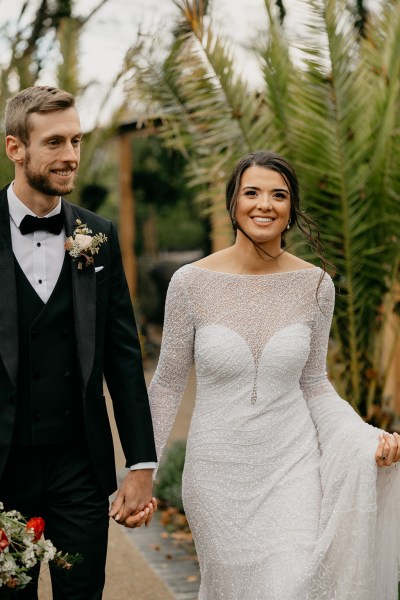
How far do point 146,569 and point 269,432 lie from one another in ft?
7.76

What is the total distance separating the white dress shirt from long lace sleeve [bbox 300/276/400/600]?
3.67 ft

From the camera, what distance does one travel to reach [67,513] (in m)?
3.18

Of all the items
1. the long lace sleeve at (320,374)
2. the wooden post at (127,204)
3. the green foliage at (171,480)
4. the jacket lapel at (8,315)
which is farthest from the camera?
the wooden post at (127,204)

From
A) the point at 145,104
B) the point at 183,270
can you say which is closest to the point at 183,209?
the point at 145,104

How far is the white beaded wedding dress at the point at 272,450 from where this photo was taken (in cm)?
326

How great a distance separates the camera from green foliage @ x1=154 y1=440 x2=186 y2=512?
22.5 feet

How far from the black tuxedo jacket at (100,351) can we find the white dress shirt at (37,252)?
0.11 feet

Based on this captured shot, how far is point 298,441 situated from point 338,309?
2401mm

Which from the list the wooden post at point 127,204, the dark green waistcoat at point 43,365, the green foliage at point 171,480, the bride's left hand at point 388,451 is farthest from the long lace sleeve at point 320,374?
the wooden post at point 127,204

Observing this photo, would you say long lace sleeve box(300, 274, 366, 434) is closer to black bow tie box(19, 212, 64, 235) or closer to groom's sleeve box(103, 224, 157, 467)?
groom's sleeve box(103, 224, 157, 467)

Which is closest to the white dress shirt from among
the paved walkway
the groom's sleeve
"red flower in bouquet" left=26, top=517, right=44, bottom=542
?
the groom's sleeve

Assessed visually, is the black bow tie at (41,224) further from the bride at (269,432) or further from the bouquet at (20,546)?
the bouquet at (20,546)

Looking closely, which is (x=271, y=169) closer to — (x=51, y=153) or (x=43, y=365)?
(x=51, y=153)

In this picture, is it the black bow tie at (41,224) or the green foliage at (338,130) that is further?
the green foliage at (338,130)
